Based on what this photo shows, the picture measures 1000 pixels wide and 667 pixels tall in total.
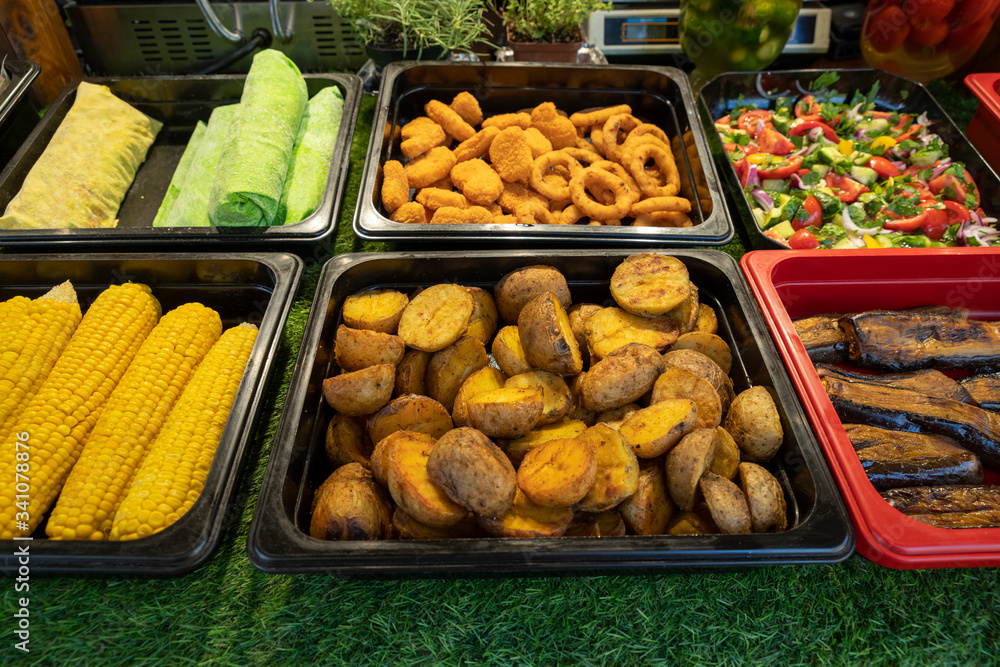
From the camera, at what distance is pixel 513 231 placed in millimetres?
2137

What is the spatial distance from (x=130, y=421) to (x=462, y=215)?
4.54ft

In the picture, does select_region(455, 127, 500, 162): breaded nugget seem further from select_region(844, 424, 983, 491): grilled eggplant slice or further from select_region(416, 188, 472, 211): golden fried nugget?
select_region(844, 424, 983, 491): grilled eggplant slice

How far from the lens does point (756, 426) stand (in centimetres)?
154

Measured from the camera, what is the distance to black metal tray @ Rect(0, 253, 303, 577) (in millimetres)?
1388

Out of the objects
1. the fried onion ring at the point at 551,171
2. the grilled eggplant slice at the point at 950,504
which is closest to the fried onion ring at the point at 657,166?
the fried onion ring at the point at 551,171

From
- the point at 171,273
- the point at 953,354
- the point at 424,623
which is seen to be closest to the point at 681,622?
the point at 424,623

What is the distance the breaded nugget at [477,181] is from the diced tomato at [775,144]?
4.77ft

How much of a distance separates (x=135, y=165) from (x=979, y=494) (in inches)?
147

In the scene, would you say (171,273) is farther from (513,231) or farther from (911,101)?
(911,101)

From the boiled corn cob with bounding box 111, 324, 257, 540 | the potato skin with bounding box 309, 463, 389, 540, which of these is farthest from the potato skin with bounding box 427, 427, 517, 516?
the boiled corn cob with bounding box 111, 324, 257, 540

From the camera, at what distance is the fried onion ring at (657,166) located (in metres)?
2.50

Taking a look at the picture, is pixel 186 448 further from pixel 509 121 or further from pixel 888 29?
pixel 888 29

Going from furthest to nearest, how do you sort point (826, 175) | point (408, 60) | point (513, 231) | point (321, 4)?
point (321, 4) < point (408, 60) < point (826, 175) < point (513, 231)

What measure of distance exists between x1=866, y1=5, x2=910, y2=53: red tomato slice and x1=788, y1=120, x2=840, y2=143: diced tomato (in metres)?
0.75
